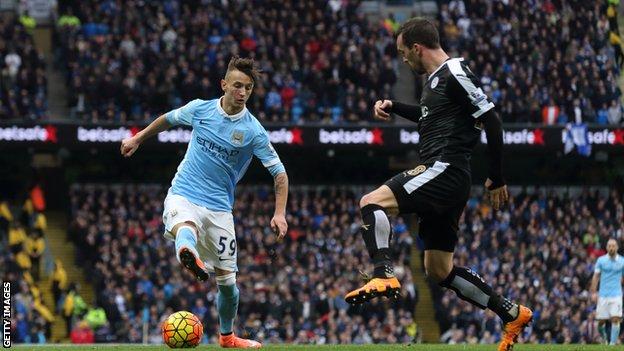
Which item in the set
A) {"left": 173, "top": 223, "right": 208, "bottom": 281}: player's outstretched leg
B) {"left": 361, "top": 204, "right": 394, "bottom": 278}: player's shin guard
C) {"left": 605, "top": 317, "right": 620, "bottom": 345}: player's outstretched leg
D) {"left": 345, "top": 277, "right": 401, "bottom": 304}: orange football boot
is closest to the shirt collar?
{"left": 173, "top": 223, "right": 208, "bottom": 281}: player's outstretched leg

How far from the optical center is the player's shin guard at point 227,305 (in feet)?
39.8

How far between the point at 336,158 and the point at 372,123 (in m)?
2.10

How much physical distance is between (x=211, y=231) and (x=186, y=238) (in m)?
Result: 0.83

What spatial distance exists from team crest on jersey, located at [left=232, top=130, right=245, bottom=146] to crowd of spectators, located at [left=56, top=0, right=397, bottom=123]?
18231 millimetres

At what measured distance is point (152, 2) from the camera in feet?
108

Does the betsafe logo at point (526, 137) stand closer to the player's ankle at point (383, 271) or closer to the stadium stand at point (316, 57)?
the stadium stand at point (316, 57)

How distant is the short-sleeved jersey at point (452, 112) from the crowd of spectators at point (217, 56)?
20.3 m

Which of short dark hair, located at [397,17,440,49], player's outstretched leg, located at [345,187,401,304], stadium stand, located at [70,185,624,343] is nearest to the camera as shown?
player's outstretched leg, located at [345,187,401,304]

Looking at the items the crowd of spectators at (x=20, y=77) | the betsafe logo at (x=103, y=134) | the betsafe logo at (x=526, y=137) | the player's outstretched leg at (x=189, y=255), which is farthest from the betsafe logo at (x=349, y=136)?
the player's outstretched leg at (x=189, y=255)

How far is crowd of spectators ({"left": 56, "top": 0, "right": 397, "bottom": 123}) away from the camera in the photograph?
30.2 metres

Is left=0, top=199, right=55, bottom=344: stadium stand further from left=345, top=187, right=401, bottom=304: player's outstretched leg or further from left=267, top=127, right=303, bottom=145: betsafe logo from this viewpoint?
left=345, top=187, right=401, bottom=304: player's outstretched leg

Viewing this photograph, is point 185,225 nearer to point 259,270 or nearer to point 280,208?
point 280,208

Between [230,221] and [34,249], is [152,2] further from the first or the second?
[230,221]

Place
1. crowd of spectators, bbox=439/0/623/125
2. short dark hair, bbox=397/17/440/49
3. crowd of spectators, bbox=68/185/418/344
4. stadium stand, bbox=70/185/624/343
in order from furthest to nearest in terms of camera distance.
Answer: crowd of spectators, bbox=439/0/623/125 < stadium stand, bbox=70/185/624/343 < crowd of spectators, bbox=68/185/418/344 < short dark hair, bbox=397/17/440/49
